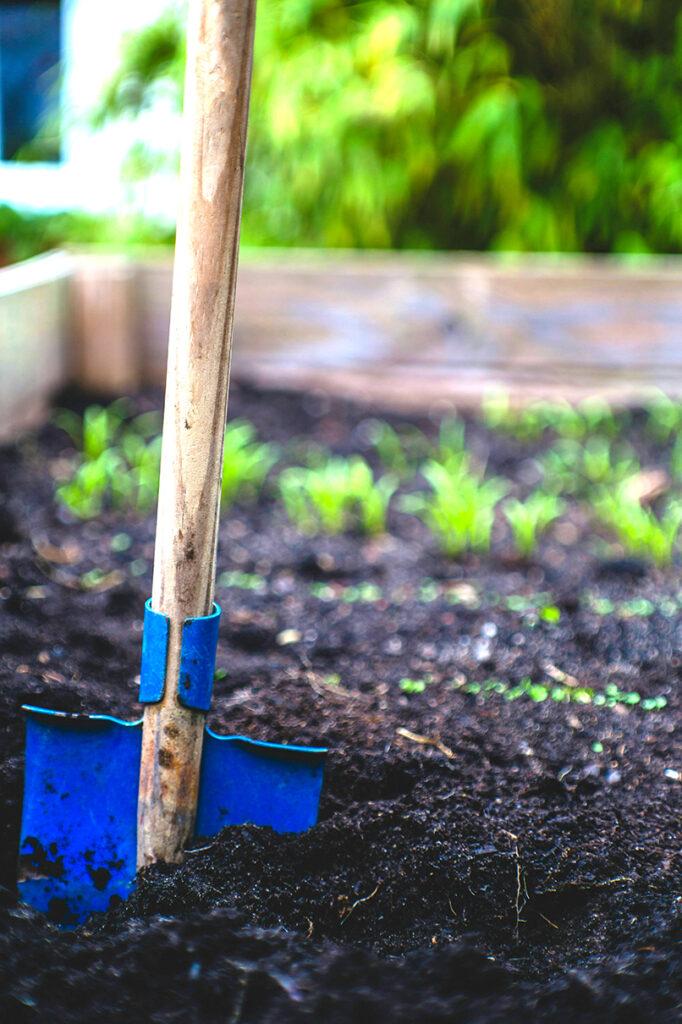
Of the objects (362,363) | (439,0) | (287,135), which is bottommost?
(362,363)

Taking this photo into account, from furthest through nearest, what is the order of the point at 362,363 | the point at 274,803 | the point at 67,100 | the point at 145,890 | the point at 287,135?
1. the point at 67,100
2. the point at 287,135
3. the point at 362,363
4. the point at 274,803
5. the point at 145,890

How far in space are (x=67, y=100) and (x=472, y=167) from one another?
2.12 metres

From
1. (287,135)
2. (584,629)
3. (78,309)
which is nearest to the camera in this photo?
(584,629)

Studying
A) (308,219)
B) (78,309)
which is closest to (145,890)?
(78,309)

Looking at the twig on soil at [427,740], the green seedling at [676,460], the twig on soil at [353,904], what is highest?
the green seedling at [676,460]

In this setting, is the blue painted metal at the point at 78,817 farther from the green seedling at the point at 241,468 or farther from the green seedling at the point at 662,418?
the green seedling at the point at 662,418

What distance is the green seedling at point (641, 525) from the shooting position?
88.9 inches

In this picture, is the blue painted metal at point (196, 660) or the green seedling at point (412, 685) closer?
the blue painted metal at point (196, 660)

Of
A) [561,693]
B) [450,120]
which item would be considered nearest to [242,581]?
[561,693]

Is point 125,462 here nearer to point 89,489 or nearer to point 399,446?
point 89,489

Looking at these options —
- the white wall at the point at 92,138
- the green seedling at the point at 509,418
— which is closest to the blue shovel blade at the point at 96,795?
the green seedling at the point at 509,418

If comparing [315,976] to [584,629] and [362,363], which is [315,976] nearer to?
[584,629]

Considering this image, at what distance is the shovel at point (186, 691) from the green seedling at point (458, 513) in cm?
120

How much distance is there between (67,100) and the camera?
4738mm
